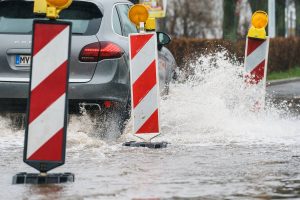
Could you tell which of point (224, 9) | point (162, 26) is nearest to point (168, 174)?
point (224, 9)

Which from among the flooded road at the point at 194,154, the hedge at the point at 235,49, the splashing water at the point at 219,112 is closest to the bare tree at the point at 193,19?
the hedge at the point at 235,49

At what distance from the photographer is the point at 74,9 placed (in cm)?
1290

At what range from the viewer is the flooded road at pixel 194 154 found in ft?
27.6

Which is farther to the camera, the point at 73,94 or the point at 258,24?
the point at 258,24

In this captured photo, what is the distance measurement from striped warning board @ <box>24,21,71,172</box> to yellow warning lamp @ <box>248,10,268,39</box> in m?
6.72

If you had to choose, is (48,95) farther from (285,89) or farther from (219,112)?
(285,89)

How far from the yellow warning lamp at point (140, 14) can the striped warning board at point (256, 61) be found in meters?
3.69

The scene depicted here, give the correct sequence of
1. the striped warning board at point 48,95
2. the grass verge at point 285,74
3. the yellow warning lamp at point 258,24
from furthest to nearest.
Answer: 1. the grass verge at point 285,74
2. the yellow warning lamp at point 258,24
3. the striped warning board at point 48,95

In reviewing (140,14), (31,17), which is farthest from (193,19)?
(140,14)

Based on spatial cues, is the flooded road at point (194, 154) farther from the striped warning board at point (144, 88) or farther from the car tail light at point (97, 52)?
the car tail light at point (97, 52)

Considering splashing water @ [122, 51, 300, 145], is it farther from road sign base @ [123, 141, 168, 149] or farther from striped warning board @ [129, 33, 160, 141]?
road sign base @ [123, 141, 168, 149]

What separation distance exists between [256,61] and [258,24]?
51 cm

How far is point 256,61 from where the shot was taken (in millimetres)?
15484

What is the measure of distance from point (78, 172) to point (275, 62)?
28120mm
